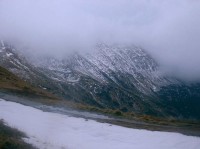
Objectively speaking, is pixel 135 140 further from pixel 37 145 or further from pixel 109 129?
pixel 37 145

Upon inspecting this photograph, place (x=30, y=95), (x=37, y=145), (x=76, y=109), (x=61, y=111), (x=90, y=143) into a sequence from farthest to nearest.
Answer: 1. (x=30, y=95)
2. (x=76, y=109)
3. (x=61, y=111)
4. (x=90, y=143)
5. (x=37, y=145)

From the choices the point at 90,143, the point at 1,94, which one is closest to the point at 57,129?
the point at 90,143

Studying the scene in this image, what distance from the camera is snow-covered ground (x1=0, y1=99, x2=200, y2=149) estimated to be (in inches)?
928

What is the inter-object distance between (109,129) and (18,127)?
768 centimetres

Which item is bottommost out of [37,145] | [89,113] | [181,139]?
[37,145]

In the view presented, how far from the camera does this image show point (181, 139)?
26641mm

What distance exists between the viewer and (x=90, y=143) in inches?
955

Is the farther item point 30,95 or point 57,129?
point 30,95

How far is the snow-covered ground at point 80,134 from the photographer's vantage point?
23575mm

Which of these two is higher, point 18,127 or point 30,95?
point 30,95

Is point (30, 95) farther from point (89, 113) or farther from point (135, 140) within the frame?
point (135, 140)

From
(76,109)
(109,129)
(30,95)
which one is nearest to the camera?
(109,129)

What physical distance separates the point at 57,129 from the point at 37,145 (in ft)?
19.8

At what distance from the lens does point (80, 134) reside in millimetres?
26250
